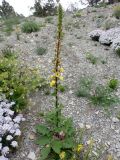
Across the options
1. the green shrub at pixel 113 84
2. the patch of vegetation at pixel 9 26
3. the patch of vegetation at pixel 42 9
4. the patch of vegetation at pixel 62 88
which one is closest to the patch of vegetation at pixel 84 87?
the patch of vegetation at pixel 62 88

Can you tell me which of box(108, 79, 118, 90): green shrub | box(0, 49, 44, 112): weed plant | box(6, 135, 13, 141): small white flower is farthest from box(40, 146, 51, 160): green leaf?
box(108, 79, 118, 90): green shrub

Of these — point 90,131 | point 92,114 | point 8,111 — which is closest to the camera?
point 8,111

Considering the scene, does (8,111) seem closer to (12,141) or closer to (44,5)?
(12,141)

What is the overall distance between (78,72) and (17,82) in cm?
228

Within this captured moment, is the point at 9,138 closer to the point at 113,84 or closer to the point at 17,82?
the point at 17,82

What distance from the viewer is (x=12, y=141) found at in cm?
586

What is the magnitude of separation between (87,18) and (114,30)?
3691 millimetres

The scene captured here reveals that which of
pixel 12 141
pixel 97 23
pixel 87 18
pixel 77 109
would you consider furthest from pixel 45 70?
pixel 87 18

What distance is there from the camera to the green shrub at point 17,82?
6680 mm

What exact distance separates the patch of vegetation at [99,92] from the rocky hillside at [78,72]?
0.15 ft

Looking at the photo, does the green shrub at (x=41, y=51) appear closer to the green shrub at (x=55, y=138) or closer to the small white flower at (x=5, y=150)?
the green shrub at (x=55, y=138)

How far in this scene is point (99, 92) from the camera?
767cm

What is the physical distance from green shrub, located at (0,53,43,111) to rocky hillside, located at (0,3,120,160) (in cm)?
35

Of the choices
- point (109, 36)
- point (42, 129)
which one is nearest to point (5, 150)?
point (42, 129)
